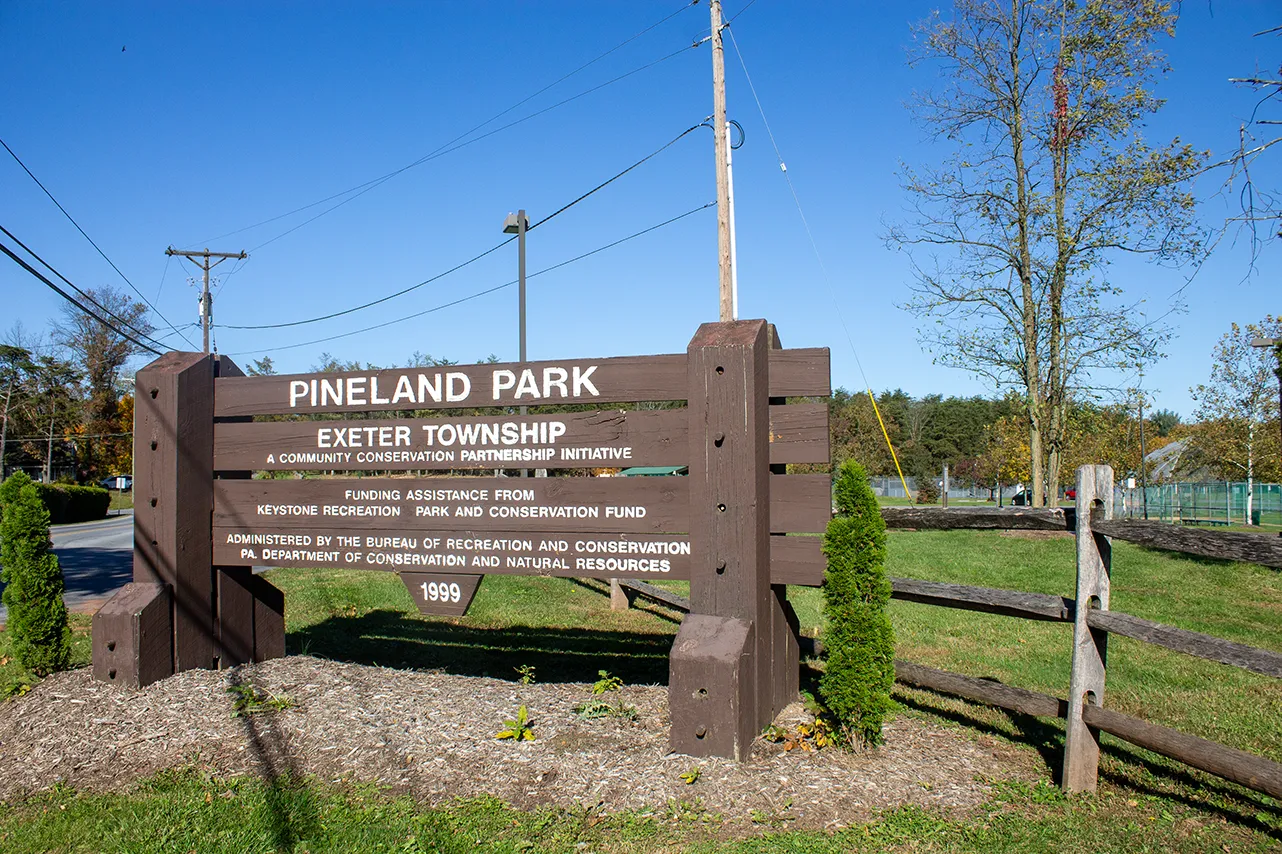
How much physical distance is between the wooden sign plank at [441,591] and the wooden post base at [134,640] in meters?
1.76

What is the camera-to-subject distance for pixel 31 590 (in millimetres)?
6445

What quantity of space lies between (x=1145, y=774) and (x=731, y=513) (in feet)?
8.60

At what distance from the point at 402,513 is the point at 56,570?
277 centimetres

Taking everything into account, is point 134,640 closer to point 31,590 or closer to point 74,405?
point 31,590

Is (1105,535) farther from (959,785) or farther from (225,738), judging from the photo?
(225,738)

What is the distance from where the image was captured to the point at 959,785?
4.52 metres

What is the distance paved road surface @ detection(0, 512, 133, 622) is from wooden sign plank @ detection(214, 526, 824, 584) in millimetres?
6174

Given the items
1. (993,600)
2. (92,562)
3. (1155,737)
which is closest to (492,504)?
(993,600)

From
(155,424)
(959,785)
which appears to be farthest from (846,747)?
(155,424)

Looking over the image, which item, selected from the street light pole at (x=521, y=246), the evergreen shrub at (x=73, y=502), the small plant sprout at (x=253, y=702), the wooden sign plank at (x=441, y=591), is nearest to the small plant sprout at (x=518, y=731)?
the wooden sign plank at (x=441, y=591)

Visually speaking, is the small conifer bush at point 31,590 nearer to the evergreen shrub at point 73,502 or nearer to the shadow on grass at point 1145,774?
the shadow on grass at point 1145,774

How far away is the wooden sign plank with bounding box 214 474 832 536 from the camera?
209 inches

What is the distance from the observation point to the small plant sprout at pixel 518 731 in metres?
5.11

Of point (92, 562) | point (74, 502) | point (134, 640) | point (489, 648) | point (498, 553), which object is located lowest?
point (92, 562)
